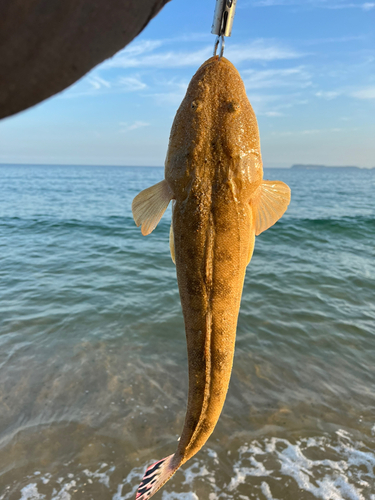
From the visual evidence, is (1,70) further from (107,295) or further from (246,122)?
(107,295)

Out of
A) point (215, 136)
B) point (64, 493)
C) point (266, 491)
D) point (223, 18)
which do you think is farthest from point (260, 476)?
point (223, 18)

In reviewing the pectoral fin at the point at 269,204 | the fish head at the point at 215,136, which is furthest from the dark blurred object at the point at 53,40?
the pectoral fin at the point at 269,204

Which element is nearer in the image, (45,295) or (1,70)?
(1,70)

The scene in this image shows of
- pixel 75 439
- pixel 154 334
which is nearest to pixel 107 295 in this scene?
pixel 154 334

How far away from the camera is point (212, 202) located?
1718mm

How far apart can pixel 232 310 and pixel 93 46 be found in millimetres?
1490

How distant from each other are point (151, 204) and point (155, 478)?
1.98 metres

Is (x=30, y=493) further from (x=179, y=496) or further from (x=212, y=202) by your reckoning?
(x=212, y=202)

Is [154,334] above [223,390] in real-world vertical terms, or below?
below

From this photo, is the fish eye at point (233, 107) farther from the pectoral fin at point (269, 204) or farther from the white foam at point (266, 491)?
the white foam at point (266, 491)

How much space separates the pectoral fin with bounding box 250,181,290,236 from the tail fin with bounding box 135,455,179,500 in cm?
184

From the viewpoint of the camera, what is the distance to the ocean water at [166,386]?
4.02 m

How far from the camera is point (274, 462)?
423 centimetres

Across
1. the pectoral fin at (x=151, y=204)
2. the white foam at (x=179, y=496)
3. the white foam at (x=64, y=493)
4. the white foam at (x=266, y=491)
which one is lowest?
the white foam at (x=64, y=493)
